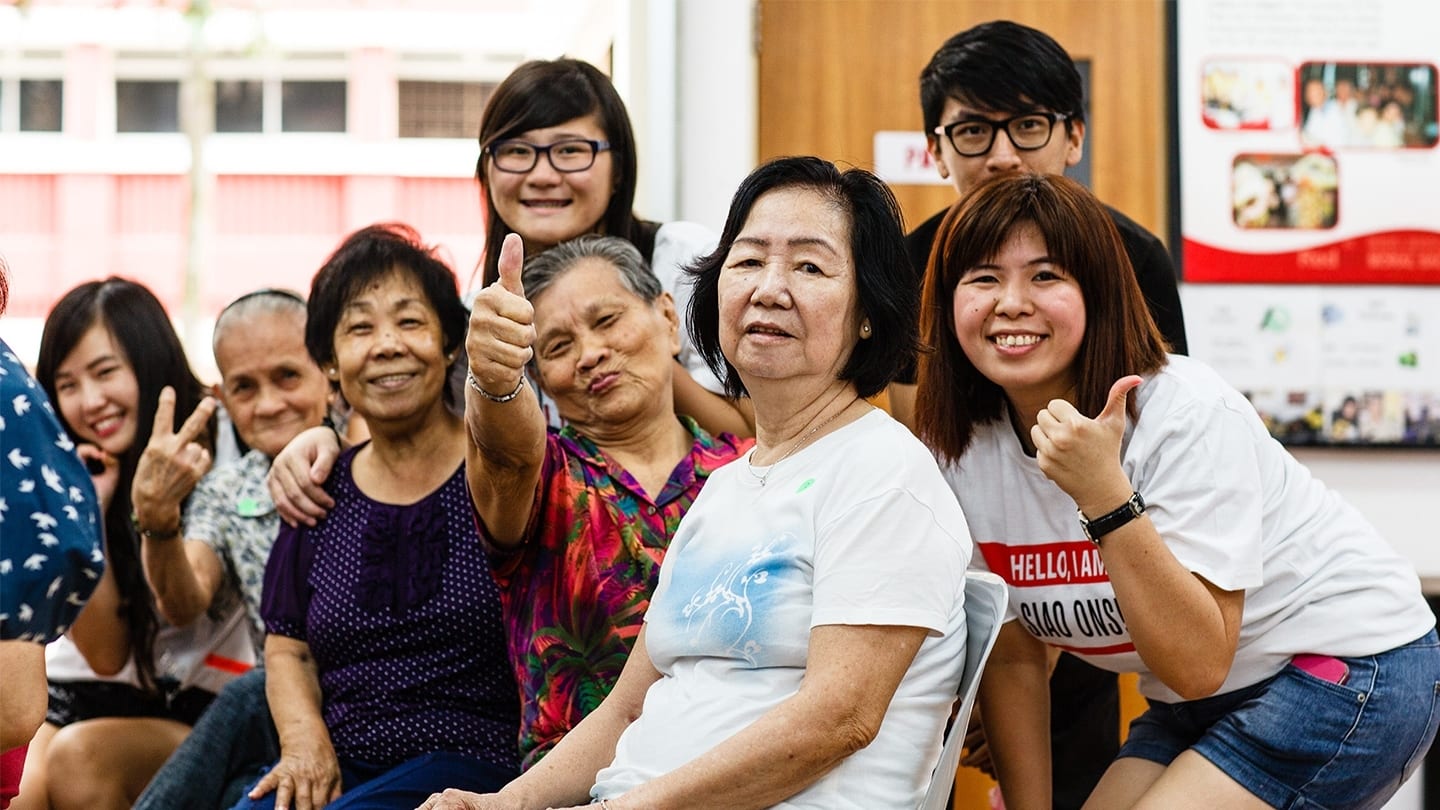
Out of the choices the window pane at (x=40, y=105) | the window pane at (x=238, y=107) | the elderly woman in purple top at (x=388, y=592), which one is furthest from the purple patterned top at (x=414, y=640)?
the window pane at (x=40, y=105)

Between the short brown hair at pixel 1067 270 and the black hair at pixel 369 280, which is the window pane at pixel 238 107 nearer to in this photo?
the black hair at pixel 369 280

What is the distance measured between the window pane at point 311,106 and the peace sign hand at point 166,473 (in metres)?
3.84

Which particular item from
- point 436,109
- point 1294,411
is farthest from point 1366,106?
point 436,109

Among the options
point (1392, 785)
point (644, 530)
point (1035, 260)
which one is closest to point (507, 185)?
point (644, 530)

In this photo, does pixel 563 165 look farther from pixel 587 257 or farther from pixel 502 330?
pixel 502 330

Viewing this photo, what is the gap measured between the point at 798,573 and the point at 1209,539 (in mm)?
529

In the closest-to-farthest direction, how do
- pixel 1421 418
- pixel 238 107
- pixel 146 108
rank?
pixel 1421 418 → pixel 238 107 → pixel 146 108

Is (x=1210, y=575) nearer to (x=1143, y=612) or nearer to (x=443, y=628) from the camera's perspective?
(x=1143, y=612)

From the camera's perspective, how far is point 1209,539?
163 centimetres

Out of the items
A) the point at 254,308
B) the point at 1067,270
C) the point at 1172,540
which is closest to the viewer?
the point at 1172,540

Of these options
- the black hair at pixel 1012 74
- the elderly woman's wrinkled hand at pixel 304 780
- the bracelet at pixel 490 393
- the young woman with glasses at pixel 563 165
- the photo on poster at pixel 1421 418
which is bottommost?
the elderly woman's wrinkled hand at pixel 304 780

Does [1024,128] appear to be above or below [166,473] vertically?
above

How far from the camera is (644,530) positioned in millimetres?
1952

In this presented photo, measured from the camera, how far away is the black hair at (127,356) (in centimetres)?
267
